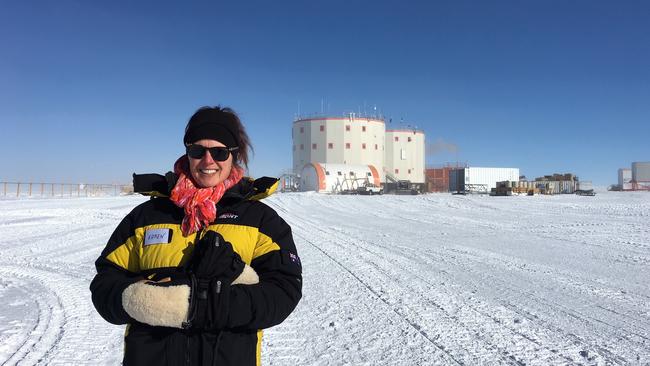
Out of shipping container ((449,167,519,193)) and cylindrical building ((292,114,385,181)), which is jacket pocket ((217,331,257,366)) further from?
cylindrical building ((292,114,385,181))

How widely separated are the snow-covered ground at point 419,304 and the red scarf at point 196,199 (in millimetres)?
2031

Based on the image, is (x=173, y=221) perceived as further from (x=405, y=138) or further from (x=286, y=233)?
(x=405, y=138)

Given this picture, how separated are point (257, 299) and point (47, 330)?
3.55 meters

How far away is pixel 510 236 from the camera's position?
1082cm

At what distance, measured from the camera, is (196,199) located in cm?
174

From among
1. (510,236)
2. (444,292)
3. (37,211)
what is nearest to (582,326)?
(444,292)

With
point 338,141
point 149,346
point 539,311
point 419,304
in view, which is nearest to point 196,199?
point 149,346

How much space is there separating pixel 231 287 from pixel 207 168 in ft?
1.77

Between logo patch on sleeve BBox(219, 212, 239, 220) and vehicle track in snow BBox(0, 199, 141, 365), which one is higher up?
logo patch on sleeve BBox(219, 212, 239, 220)

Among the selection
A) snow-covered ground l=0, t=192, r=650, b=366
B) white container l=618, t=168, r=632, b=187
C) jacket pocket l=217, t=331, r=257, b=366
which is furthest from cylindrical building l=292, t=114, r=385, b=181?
jacket pocket l=217, t=331, r=257, b=366

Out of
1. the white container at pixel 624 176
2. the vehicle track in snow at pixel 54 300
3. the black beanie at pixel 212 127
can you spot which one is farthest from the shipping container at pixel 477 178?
the black beanie at pixel 212 127

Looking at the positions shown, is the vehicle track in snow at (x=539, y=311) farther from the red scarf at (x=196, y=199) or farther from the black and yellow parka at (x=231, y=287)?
the red scarf at (x=196, y=199)

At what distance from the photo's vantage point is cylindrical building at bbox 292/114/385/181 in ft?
177

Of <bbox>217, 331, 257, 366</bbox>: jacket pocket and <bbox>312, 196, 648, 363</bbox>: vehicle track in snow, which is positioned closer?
<bbox>217, 331, 257, 366</bbox>: jacket pocket
